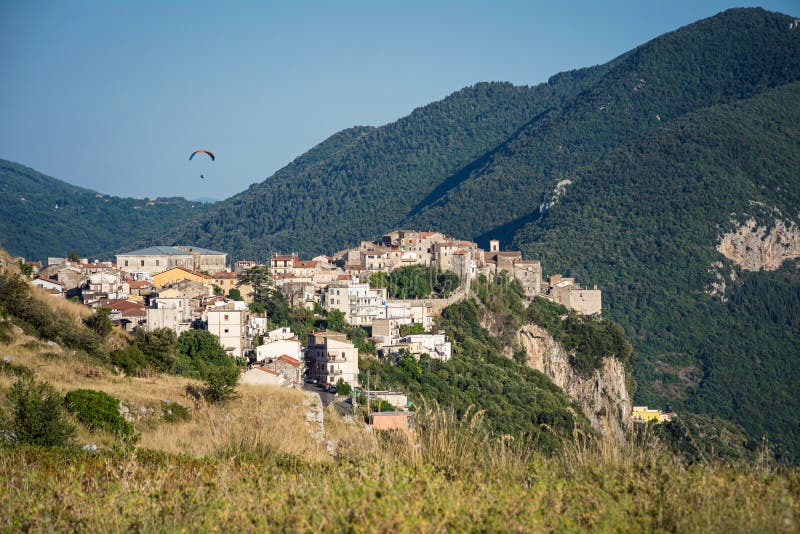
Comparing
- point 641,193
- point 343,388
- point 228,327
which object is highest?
point 641,193

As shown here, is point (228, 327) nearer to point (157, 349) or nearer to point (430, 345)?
point (430, 345)

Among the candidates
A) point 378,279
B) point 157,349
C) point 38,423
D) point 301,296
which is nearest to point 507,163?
point 378,279

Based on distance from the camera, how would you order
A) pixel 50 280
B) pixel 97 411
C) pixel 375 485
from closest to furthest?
pixel 375 485, pixel 97 411, pixel 50 280

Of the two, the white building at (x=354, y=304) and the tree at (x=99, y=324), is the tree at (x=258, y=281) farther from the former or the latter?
the tree at (x=99, y=324)

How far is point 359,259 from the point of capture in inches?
2434

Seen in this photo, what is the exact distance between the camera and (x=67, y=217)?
151000 millimetres

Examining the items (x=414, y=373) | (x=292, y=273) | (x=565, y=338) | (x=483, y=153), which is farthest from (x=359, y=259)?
(x=483, y=153)

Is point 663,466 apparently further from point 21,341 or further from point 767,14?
point 767,14

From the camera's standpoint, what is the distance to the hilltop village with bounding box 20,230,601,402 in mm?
34812

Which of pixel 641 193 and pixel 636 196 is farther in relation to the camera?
pixel 641 193

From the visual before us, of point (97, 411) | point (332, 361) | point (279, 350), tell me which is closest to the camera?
point (97, 411)

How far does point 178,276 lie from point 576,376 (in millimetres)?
23445

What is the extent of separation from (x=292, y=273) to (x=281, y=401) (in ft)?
130

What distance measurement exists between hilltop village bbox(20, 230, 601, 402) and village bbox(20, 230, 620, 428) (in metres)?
0.05
